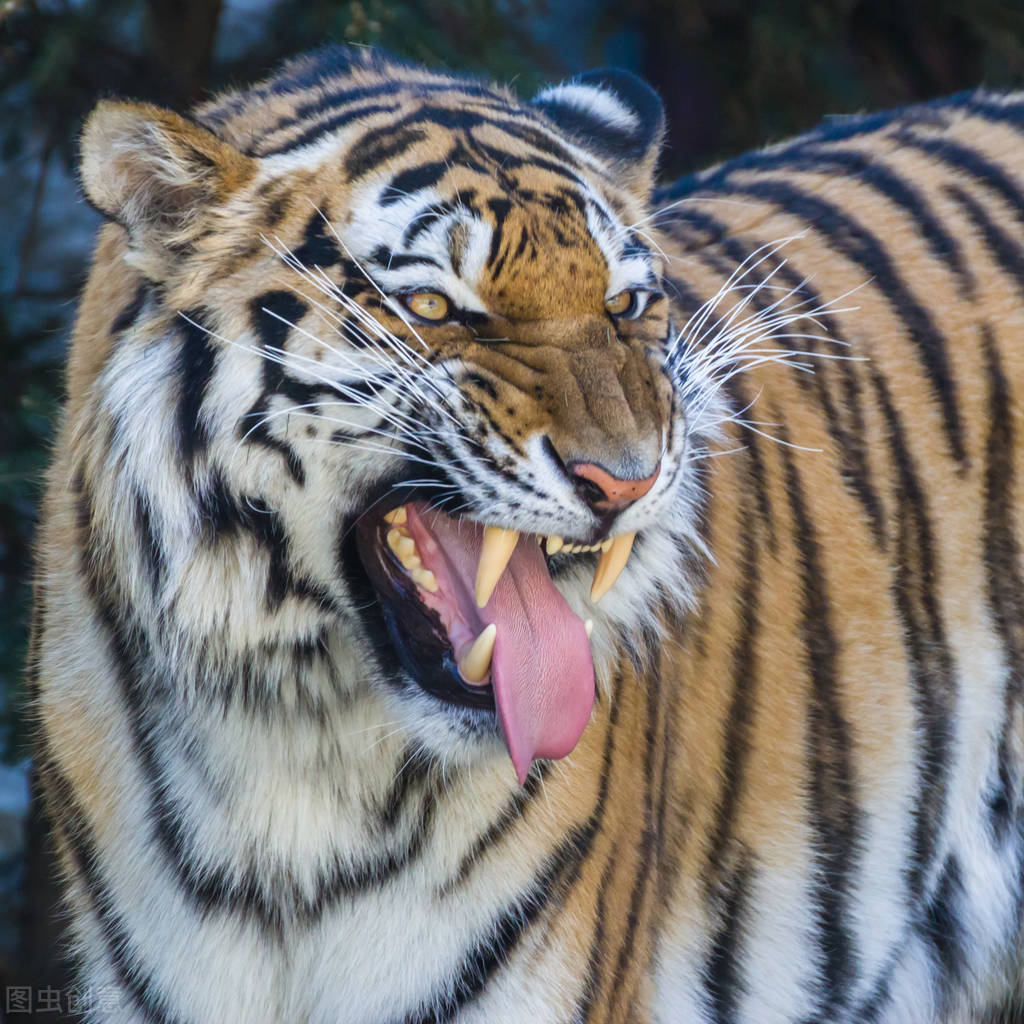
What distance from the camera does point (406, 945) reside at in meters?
1.77

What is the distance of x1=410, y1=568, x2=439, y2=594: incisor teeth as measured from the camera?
1724 mm

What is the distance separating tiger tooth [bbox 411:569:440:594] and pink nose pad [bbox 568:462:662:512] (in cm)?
25

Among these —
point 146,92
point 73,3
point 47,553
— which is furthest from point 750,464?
point 73,3

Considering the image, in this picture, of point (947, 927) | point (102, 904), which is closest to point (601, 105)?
point (102, 904)

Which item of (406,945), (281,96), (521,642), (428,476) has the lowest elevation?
(406,945)

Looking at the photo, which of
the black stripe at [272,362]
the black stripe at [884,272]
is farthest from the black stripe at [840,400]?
the black stripe at [272,362]

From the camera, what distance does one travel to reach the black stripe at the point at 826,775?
7.32 ft

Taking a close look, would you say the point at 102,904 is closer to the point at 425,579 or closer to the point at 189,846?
the point at 189,846

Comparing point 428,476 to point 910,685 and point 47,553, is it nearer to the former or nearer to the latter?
point 47,553

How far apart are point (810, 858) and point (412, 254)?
1155mm

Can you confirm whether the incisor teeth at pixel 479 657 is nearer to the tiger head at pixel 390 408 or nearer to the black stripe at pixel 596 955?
the tiger head at pixel 390 408

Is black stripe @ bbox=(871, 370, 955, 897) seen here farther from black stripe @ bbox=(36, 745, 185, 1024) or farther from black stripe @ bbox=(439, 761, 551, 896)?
black stripe @ bbox=(36, 745, 185, 1024)

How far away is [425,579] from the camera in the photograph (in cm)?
173

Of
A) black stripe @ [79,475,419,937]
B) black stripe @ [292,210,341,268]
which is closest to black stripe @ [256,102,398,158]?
black stripe @ [292,210,341,268]
